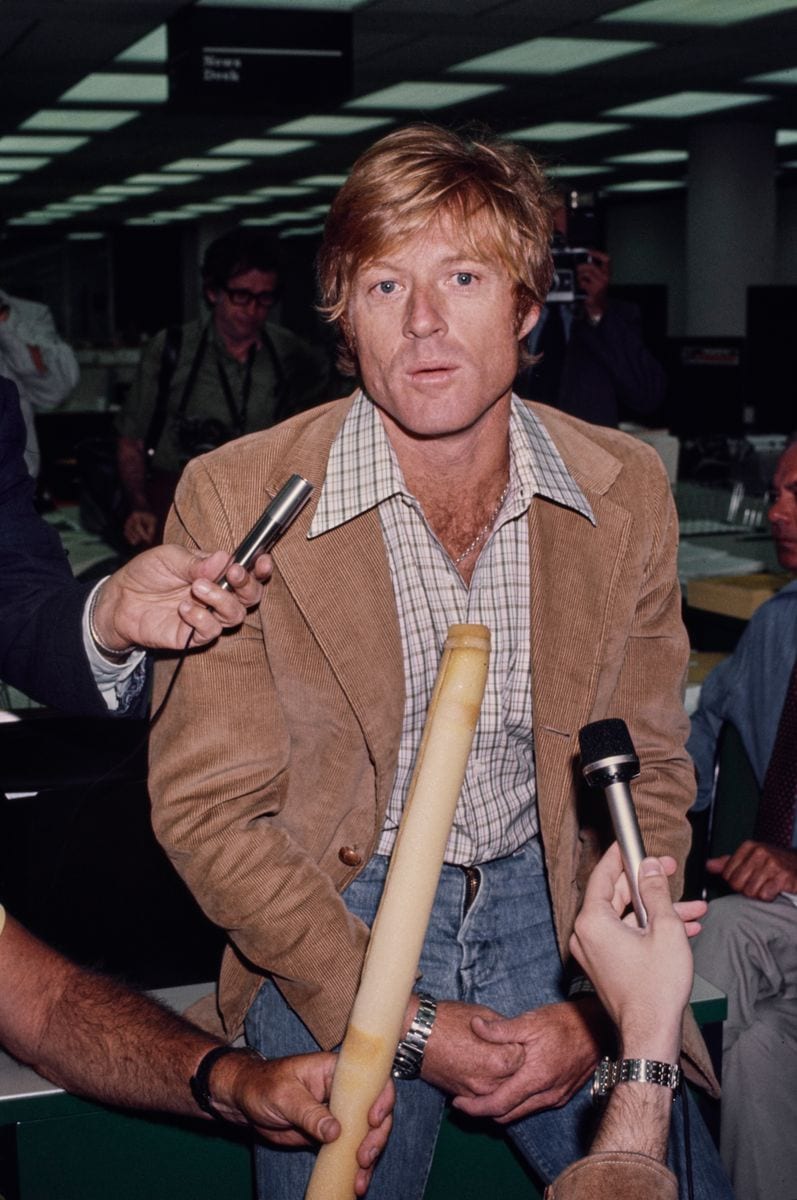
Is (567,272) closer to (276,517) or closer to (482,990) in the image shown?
(482,990)

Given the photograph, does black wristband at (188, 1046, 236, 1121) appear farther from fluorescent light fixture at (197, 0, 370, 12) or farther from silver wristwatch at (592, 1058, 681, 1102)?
fluorescent light fixture at (197, 0, 370, 12)

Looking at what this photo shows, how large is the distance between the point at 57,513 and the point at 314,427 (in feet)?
11.6

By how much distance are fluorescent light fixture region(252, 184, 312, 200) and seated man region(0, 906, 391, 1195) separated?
15110 millimetres

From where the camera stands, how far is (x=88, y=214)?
2025 centimetres

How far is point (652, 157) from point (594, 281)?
996cm

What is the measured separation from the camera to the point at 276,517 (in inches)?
44.9

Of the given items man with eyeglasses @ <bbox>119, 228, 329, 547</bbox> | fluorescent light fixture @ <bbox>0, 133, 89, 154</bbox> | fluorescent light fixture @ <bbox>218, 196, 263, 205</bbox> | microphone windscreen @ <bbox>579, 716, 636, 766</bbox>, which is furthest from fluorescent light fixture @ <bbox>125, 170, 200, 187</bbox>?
microphone windscreen @ <bbox>579, 716, 636, 766</bbox>

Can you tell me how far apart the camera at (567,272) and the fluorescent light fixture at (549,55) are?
4.01 meters

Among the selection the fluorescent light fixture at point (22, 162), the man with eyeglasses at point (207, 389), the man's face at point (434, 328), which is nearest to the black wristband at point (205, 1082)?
the man's face at point (434, 328)

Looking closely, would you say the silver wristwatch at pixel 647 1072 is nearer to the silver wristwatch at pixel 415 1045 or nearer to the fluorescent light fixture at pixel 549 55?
the silver wristwatch at pixel 415 1045

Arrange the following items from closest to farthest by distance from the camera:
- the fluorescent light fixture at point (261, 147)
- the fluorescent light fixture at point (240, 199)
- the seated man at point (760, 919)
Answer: the seated man at point (760, 919) < the fluorescent light fixture at point (261, 147) < the fluorescent light fixture at point (240, 199)

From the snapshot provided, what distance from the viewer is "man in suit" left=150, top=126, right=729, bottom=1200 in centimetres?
148

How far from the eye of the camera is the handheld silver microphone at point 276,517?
1114 mm

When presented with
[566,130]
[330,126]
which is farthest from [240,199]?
[566,130]
